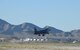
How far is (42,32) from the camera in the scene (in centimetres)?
15600

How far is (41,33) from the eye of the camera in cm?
15700

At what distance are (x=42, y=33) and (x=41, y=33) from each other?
425mm

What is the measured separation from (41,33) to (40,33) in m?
0.86

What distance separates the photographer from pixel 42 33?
157m

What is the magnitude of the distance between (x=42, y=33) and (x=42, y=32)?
1.09 meters

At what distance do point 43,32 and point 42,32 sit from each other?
1.39 feet

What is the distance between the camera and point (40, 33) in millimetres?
157750

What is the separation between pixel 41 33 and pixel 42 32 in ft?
3.85

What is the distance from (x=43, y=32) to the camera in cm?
15600

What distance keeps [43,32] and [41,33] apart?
138 centimetres
